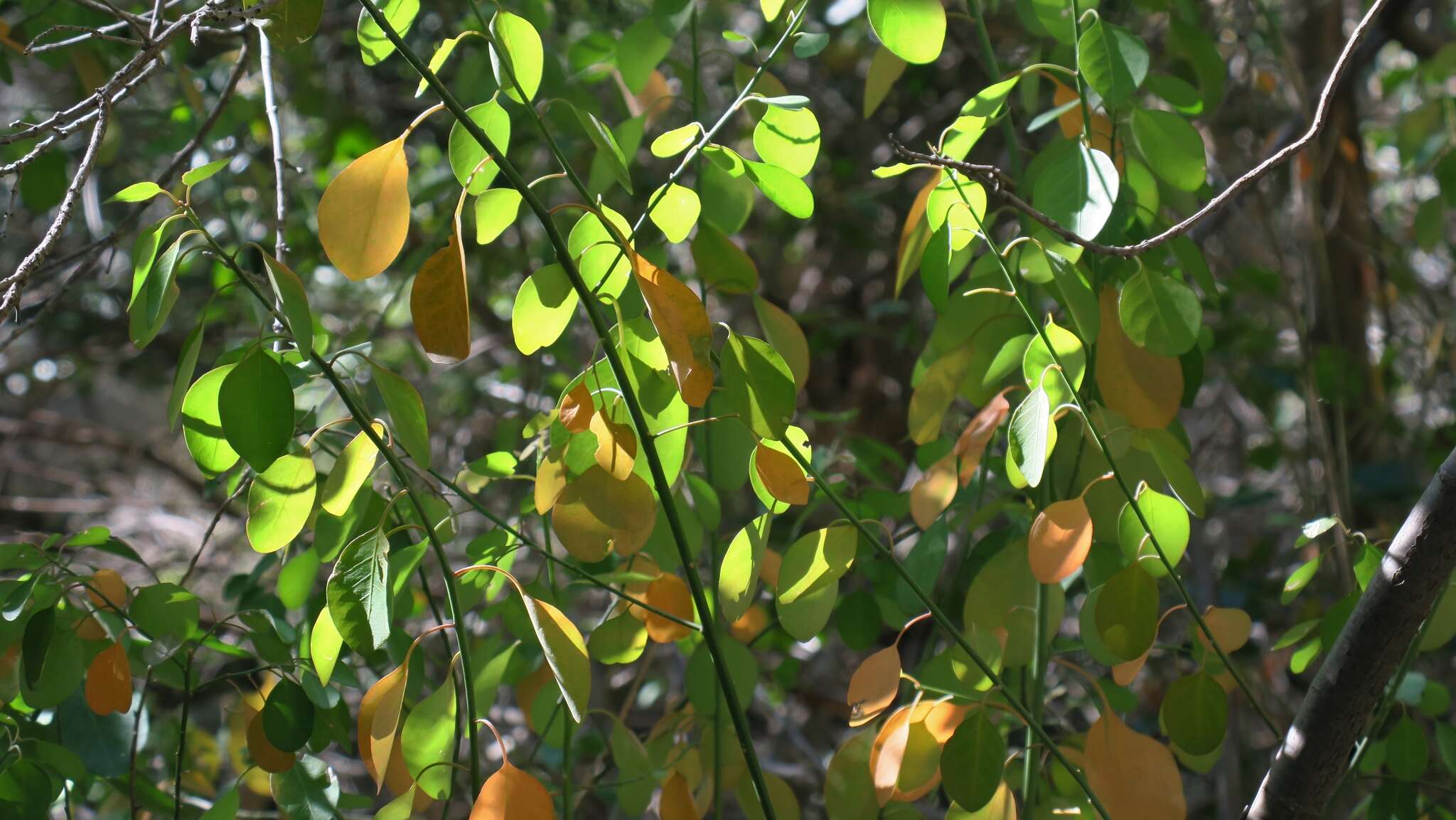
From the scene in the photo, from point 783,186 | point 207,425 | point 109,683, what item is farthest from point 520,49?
point 109,683

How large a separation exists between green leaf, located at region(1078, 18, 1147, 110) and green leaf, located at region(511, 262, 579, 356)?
0.30 meters

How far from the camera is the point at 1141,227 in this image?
0.79 meters

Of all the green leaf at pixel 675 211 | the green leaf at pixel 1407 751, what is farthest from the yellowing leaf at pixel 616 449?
the green leaf at pixel 1407 751

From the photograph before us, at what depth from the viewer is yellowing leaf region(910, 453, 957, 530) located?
72 centimetres

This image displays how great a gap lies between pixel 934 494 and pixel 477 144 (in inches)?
14.0

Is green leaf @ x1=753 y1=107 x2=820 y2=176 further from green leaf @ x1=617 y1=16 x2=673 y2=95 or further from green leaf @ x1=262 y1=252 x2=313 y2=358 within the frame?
green leaf @ x1=262 y1=252 x2=313 y2=358

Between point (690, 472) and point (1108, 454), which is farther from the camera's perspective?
point (690, 472)

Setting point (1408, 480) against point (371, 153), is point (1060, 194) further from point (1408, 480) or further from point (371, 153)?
point (1408, 480)

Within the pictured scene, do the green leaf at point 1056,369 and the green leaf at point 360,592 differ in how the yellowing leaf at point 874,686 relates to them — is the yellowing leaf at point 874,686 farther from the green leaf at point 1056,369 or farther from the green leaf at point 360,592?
the green leaf at point 360,592

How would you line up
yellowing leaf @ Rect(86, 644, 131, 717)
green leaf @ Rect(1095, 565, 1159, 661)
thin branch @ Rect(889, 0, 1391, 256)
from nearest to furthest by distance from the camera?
thin branch @ Rect(889, 0, 1391, 256) < green leaf @ Rect(1095, 565, 1159, 661) < yellowing leaf @ Rect(86, 644, 131, 717)

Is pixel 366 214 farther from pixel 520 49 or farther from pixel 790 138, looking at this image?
pixel 790 138

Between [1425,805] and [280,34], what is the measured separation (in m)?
0.94

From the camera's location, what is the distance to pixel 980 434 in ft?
2.34

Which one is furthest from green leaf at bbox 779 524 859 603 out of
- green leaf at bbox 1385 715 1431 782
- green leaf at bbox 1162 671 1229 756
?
green leaf at bbox 1385 715 1431 782
